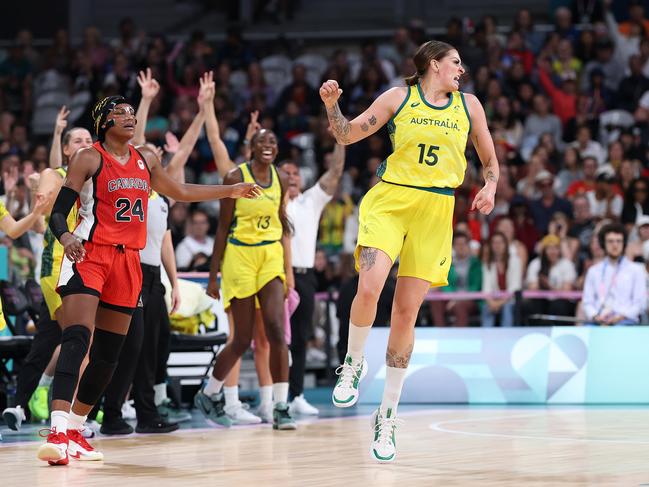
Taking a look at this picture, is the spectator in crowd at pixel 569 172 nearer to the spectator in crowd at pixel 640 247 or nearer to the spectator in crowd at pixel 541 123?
the spectator in crowd at pixel 541 123

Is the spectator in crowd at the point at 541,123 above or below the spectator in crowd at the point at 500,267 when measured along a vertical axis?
above

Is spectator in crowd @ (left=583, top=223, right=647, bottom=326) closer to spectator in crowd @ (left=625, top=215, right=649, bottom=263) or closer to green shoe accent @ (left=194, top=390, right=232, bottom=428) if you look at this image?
spectator in crowd @ (left=625, top=215, right=649, bottom=263)

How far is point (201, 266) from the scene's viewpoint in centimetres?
1355

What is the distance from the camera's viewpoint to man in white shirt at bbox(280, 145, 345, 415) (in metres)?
11.3

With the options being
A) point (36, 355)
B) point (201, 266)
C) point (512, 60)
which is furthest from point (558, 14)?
point (36, 355)

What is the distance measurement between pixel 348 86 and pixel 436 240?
12130 millimetres

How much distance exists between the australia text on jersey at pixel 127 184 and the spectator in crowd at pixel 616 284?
6591 millimetres

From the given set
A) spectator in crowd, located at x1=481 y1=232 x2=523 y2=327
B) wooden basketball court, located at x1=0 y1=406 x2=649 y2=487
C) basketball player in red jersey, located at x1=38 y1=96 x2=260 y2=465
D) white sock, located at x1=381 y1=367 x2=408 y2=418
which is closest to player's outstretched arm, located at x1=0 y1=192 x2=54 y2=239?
basketball player in red jersey, located at x1=38 y1=96 x2=260 y2=465

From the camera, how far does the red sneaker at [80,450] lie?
24.7 ft

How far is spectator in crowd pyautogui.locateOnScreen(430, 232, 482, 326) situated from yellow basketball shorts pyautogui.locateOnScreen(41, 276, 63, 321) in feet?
21.1

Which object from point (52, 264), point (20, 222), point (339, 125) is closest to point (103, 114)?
point (20, 222)

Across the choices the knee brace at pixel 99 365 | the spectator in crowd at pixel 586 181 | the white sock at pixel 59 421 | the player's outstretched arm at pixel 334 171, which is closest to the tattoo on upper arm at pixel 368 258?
the knee brace at pixel 99 365

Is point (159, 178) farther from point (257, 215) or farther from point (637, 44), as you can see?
point (637, 44)

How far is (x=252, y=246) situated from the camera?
9820 millimetres
